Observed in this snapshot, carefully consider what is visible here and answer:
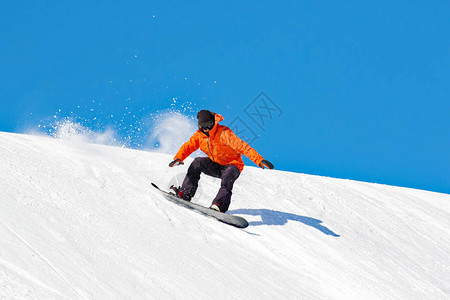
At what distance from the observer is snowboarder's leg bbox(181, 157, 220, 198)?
19.2 ft

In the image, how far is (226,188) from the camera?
5590mm

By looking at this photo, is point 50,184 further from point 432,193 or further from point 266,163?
point 432,193

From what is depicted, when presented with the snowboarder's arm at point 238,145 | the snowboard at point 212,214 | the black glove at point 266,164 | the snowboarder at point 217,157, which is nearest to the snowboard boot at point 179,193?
the snowboarder at point 217,157

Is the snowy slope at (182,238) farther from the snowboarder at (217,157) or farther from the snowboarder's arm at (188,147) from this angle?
the snowboarder's arm at (188,147)

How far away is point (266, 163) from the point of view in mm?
5312

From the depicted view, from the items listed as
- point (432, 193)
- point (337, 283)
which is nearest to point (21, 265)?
point (337, 283)

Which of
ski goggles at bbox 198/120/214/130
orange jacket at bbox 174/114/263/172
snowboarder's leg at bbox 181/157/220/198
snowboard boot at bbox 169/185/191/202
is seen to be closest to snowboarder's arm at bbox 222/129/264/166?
orange jacket at bbox 174/114/263/172

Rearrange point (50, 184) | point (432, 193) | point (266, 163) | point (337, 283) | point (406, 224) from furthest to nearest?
1. point (432, 193)
2. point (406, 224)
3. point (266, 163)
4. point (50, 184)
5. point (337, 283)

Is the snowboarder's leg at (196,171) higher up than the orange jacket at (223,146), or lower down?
lower down

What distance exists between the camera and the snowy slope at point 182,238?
3072 mm

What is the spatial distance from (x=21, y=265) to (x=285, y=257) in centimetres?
256

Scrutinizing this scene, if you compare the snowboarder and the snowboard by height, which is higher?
the snowboarder

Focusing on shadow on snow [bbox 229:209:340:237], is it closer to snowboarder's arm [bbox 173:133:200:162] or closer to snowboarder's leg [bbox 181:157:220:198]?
snowboarder's leg [bbox 181:157:220:198]

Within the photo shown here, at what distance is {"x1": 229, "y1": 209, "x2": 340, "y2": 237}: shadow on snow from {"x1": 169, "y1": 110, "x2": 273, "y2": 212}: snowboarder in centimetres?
47
